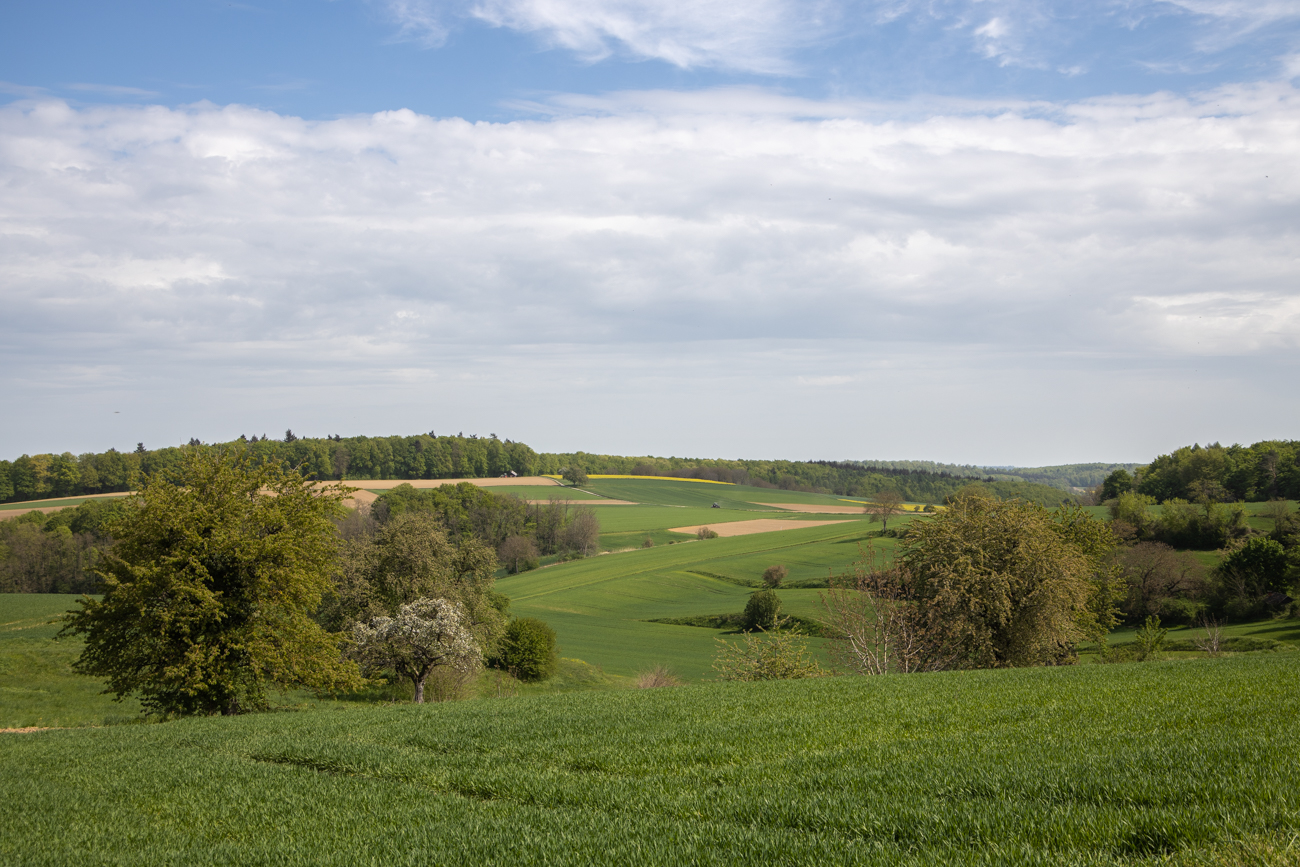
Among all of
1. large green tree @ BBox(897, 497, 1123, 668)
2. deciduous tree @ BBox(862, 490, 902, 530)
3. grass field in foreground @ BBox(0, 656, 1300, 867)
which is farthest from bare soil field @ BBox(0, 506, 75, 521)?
deciduous tree @ BBox(862, 490, 902, 530)

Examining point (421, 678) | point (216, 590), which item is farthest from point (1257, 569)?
point (216, 590)

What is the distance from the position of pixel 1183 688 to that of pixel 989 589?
20254mm

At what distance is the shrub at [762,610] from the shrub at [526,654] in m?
22.1

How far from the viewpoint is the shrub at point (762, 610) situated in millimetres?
64519

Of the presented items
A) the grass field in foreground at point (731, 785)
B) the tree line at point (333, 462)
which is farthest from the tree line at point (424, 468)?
the grass field in foreground at point (731, 785)

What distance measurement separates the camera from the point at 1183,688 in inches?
551

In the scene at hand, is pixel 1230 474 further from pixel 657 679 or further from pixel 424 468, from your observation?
pixel 424 468

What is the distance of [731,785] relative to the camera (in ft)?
28.2

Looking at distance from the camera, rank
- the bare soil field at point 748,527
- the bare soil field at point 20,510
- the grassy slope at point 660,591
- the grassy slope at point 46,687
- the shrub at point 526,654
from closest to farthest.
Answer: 1. the grassy slope at point 46,687
2. the shrub at point 526,654
3. the grassy slope at point 660,591
4. the bare soil field at point 20,510
5. the bare soil field at point 748,527

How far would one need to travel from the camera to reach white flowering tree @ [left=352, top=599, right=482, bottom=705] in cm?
3956

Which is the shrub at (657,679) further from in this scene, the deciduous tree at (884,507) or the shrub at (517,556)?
the deciduous tree at (884,507)

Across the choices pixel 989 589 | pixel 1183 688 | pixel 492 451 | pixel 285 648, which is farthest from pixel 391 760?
pixel 492 451

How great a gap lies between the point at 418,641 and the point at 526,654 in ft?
33.6

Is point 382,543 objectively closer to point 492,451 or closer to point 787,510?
point 787,510
